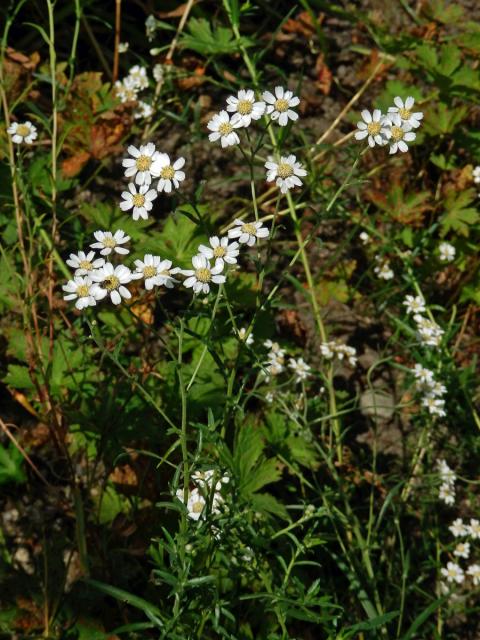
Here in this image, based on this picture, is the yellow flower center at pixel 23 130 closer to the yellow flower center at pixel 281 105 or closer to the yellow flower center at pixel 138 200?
the yellow flower center at pixel 138 200

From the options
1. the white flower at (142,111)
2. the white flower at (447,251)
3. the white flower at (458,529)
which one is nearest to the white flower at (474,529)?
the white flower at (458,529)

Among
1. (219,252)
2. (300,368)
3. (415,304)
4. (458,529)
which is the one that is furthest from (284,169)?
(458,529)

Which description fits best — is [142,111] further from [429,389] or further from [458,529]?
[458,529]

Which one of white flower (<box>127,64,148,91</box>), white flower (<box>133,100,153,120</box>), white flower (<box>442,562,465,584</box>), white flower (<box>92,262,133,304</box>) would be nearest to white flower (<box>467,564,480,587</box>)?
white flower (<box>442,562,465,584</box>)

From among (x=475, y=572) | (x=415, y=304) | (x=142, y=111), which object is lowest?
(x=475, y=572)

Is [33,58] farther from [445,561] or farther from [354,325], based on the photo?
[445,561]

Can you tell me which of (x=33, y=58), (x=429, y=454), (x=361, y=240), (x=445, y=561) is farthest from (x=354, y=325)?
(x=33, y=58)

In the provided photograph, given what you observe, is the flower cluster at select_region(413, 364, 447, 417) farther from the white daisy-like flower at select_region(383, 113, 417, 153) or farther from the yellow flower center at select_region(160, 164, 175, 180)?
the yellow flower center at select_region(160, 164, 175, 180)
